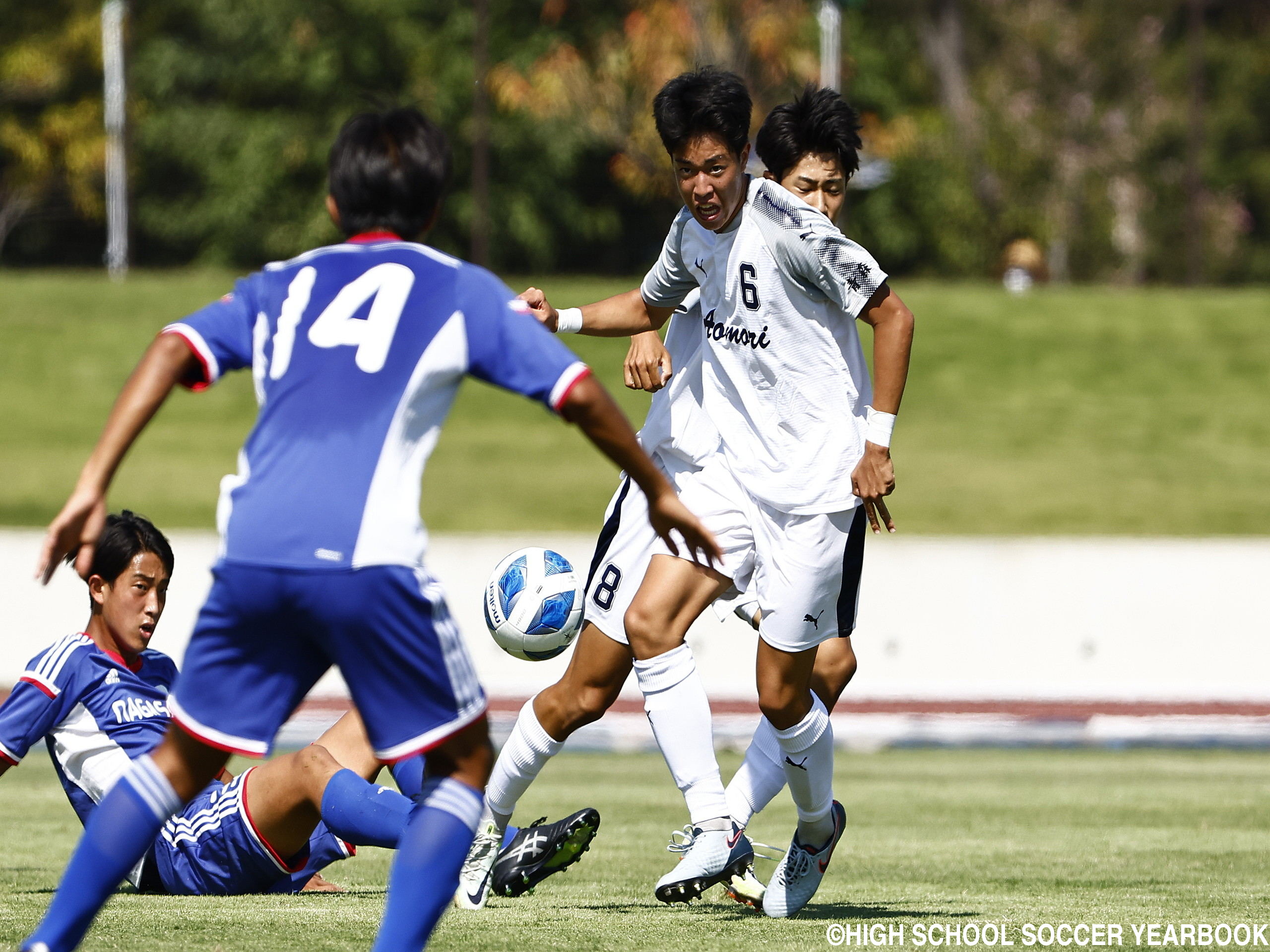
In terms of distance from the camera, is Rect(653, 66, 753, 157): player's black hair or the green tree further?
the green tree

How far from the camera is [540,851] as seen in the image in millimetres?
5680

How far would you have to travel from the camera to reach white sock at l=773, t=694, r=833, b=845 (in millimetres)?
5750

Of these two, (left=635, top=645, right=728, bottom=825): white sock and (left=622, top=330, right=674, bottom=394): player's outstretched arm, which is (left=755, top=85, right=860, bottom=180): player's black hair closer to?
(left=622, top=330, right=674, bottom=394): player's outstretched arm

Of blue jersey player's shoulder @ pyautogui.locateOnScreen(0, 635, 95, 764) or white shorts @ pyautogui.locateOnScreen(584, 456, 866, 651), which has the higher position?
white shorts @ pyautogui.locateOnScreen(584, 456, 866, 651)

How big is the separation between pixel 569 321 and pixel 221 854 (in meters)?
1.98

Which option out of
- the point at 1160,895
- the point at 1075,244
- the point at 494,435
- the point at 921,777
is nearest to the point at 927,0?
the point at 1075,244

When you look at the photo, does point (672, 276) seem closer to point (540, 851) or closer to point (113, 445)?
point (540, 851)

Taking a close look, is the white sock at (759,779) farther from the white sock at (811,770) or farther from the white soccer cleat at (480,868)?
the white soccer cleat at (480,868)

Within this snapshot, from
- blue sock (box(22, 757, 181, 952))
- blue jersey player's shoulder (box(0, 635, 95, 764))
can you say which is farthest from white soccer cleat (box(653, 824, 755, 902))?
blue sock (box(22, 757, 181, 952))

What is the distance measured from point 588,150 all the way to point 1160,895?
116 feet

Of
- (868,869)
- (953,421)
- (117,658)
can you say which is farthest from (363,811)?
(953,421)

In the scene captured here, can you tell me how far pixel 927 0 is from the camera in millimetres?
43344

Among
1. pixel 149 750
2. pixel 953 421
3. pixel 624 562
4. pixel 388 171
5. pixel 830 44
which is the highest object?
pixel 388 171

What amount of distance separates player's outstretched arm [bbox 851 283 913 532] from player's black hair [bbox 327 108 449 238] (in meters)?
1.96
